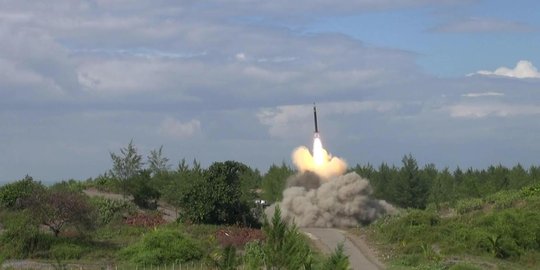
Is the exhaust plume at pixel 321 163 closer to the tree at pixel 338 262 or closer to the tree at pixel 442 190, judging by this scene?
the tree at pixel 442 190

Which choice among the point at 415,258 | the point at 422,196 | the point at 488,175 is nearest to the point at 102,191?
the point at 422,196

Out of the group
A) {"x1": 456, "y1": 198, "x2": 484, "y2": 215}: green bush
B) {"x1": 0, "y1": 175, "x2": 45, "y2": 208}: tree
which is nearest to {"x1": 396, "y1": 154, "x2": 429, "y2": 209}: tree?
{"x1": 456, "y1": 198, "x2": 484, "y2": 215}: green bush

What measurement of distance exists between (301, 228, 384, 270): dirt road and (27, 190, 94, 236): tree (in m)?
11.1

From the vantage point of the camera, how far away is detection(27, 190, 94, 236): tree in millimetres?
40438

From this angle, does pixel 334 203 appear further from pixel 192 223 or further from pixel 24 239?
pixel 24 239

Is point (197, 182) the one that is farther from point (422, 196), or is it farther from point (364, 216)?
point (422, 196)

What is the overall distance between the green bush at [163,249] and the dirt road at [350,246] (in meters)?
6.28

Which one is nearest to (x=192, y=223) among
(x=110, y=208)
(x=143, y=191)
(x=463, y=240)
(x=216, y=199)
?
(x=216, y=199)

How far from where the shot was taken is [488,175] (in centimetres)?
7550

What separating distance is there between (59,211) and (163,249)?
6.50 meters

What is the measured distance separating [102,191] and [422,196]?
22.7 m

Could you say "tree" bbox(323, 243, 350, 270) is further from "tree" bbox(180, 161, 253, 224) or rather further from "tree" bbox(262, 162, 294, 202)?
"tree" bbox(262, 162, 294, 202)

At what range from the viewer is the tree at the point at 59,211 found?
40.4m

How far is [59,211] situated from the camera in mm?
40719
